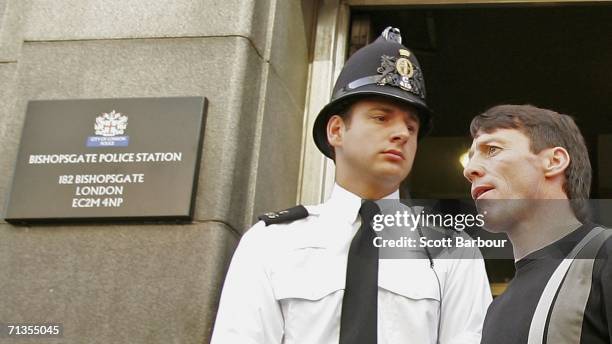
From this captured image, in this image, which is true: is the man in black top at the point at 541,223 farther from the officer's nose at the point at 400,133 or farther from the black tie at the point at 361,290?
the officer's nose at the point at 400,133

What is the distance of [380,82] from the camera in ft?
13.3

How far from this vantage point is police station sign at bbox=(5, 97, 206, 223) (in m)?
4.92

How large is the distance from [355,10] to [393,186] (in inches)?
104

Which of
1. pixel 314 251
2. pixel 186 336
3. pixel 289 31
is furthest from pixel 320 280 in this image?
pixel 289 31

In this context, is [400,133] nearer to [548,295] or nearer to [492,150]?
[492,150]

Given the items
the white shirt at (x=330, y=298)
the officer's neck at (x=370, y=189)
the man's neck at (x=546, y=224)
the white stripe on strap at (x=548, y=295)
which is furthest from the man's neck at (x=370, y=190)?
the white stripe on strap at (x=548, y=295)

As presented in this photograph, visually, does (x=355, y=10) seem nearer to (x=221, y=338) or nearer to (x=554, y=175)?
(x=221, y=338)

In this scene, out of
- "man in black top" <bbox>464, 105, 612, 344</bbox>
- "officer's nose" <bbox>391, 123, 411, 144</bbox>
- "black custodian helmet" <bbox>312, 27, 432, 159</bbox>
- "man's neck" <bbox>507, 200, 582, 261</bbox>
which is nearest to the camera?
"man in black top" <bbox>464, 105, 612, 344</bbox>

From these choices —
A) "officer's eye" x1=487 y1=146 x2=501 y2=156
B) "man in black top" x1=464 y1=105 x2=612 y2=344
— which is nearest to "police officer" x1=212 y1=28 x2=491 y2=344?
"man in black top" x1=464 y1=105 x2=612 y2=344

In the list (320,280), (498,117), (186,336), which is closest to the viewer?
(498,117)

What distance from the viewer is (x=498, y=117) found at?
284 centimetres

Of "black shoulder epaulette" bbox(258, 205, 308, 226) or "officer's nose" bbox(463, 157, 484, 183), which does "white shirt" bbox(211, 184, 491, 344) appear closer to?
"black shoulder epaulette" bbox(258, 205, 308, 226)

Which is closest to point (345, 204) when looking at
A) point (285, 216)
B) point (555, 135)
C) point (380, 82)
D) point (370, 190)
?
point (370, 190)

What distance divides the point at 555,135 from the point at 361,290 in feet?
4.05
